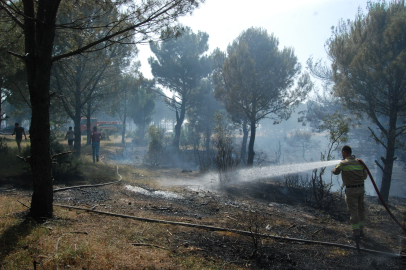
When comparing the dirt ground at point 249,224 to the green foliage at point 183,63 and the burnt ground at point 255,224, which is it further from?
the green foliage at point 183,63

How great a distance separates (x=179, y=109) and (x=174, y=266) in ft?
89.5

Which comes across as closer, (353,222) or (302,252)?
(302,252)

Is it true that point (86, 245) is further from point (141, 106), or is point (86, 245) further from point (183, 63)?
point (141, 106)

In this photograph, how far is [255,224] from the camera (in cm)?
427

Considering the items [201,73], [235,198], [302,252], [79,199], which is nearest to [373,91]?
[235,198]

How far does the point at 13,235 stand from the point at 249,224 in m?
3.63

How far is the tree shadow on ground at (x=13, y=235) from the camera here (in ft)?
10.3

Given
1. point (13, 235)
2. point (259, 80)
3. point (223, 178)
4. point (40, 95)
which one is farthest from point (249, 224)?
point (259, 80)

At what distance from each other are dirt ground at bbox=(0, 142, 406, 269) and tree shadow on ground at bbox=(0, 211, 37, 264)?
1.63 meters

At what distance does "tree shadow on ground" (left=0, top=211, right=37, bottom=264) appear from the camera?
3.15 m

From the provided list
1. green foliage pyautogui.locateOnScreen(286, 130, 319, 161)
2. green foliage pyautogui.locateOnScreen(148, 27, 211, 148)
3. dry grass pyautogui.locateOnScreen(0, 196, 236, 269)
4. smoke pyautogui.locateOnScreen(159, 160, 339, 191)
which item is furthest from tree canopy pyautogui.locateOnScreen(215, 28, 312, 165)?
green foliage pyautogui.locateOnScreen(286, 130, 319, 161)

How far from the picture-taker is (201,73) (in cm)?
2733

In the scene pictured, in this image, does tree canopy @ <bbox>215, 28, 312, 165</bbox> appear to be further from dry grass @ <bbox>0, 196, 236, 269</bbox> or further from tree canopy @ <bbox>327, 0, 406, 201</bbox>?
dry grass @ <bbox>0, 196, 236, 269</bbox>

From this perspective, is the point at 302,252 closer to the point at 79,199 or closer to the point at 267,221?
the point at 267,221
